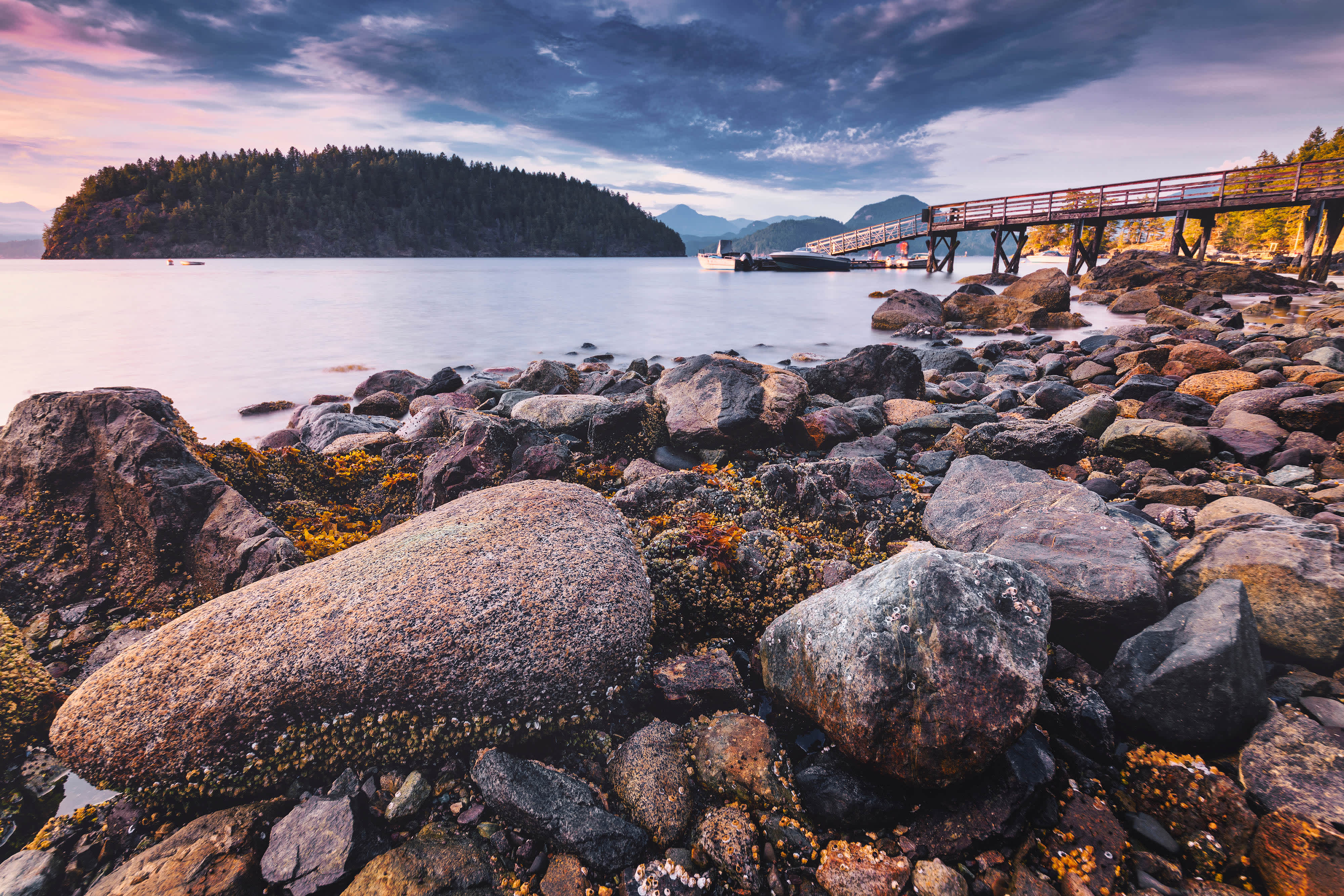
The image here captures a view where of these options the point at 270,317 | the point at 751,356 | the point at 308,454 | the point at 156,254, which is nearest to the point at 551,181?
the point at 156,254

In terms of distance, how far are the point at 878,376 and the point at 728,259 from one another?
68966mm

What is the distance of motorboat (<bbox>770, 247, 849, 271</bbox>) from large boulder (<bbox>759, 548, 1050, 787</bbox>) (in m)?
68.4

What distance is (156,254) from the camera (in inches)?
5187

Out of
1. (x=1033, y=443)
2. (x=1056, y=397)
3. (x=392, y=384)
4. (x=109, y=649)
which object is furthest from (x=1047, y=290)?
(x=109, y=649)

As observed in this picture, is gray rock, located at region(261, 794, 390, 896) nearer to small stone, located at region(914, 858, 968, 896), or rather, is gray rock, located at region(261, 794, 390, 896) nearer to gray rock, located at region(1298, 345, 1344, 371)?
small stone, located at region(914, 858, 968, 896)

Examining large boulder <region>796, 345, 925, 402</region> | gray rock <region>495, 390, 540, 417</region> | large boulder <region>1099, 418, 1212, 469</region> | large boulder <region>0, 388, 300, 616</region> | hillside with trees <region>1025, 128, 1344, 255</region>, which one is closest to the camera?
large boulder <region>0, 388, 300, 616</region>

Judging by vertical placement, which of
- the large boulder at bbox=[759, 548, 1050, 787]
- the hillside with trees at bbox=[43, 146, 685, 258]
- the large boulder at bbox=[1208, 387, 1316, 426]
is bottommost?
the large boulder at bbox=[759, 548, 1050, 787]

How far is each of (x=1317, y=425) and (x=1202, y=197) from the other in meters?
34.0

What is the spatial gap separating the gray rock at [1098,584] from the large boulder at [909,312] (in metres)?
22.5

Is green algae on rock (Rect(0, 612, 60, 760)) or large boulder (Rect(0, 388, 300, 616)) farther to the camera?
large boulder (Rect(0, 388, 300, 616))

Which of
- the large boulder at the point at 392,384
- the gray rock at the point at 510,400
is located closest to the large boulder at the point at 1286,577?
the gray rock at the point at 510,400

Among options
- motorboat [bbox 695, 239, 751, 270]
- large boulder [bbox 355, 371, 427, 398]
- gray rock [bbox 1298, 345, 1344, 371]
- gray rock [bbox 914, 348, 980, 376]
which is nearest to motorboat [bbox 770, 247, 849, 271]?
motorboat [bbox 695, 239, 751, 270]

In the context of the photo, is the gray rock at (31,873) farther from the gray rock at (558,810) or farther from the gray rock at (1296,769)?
the gray rock at (1296,769)

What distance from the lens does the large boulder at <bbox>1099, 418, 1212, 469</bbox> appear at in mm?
7336
